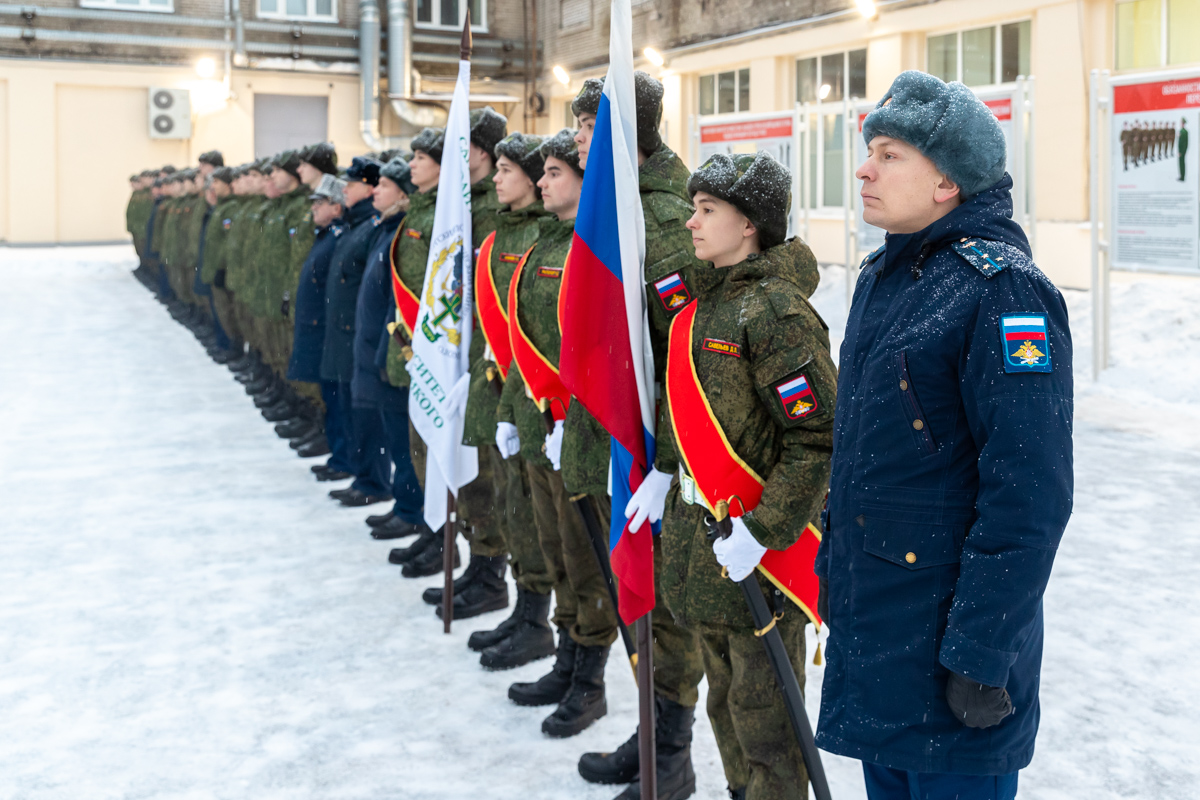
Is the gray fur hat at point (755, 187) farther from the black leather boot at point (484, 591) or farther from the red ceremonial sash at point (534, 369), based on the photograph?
the black leather boot at point (484, 591)

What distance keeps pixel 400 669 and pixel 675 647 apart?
1.45 m

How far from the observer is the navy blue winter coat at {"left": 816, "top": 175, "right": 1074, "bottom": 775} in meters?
1.83

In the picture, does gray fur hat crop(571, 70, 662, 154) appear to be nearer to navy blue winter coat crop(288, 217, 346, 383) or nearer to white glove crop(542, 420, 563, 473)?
white glove crop(542, 420, 563, 473)

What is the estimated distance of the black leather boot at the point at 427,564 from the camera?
550 cm

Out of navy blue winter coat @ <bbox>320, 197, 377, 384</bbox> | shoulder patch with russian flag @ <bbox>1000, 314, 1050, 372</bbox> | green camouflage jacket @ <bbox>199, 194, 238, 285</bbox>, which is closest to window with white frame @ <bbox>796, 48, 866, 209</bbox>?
green camouflage jacket @ <bbox>199, 194, 238, 285</bbox>

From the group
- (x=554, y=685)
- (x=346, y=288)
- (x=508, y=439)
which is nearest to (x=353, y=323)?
(x=346, y=288)

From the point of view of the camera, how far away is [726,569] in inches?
107

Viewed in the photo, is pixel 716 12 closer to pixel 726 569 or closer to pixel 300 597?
pixel 300 597

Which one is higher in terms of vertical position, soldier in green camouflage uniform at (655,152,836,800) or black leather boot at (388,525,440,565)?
soldier in green camouflage uniform at (655,152,836,800)

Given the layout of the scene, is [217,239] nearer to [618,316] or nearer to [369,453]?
[369,453]

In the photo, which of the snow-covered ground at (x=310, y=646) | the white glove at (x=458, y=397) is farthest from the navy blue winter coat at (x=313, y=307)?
the white glove at (x=458, y=397)

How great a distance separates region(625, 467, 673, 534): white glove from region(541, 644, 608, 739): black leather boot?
99cm

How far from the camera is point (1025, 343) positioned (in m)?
1.84

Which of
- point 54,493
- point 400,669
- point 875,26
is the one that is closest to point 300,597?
point 400,669
